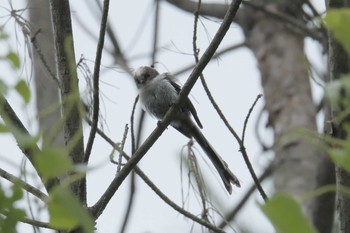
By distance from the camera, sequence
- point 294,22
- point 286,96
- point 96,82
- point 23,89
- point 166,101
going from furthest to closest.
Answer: point 286,96
point 294,22
point 166,101
point 96,82
point 23,89

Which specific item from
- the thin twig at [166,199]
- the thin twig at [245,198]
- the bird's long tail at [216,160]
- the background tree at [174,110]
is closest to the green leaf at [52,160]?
the background tree at [174,110]

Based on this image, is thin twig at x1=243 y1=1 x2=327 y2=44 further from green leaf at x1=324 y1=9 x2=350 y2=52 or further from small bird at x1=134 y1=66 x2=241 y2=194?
green leaf at x1=324 y1=9 x2=350 y2=52

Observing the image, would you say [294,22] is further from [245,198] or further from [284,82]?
[245,198]

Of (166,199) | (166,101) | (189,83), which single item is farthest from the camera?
(166,101)

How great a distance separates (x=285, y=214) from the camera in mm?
596

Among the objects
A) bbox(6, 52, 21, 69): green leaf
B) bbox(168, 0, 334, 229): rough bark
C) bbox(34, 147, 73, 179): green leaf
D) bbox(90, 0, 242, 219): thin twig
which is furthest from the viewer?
bbox(168, 0, 334, 229): rough bark

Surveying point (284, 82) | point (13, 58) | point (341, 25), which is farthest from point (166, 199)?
point (284, 82)

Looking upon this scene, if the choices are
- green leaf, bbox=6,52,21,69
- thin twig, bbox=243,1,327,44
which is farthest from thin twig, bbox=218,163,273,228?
green leaf, bbox=6,52,21,69

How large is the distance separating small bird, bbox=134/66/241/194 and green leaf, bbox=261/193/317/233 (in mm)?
2693

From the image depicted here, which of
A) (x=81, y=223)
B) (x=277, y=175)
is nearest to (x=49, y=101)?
(x=277, y=175)

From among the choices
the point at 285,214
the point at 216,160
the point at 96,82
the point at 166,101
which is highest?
the point at 166,101

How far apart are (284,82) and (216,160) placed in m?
1.47

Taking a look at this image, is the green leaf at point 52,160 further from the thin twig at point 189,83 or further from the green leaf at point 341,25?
the thin twig at point 189,83

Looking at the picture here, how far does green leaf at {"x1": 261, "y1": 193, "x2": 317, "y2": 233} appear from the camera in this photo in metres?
0.59
